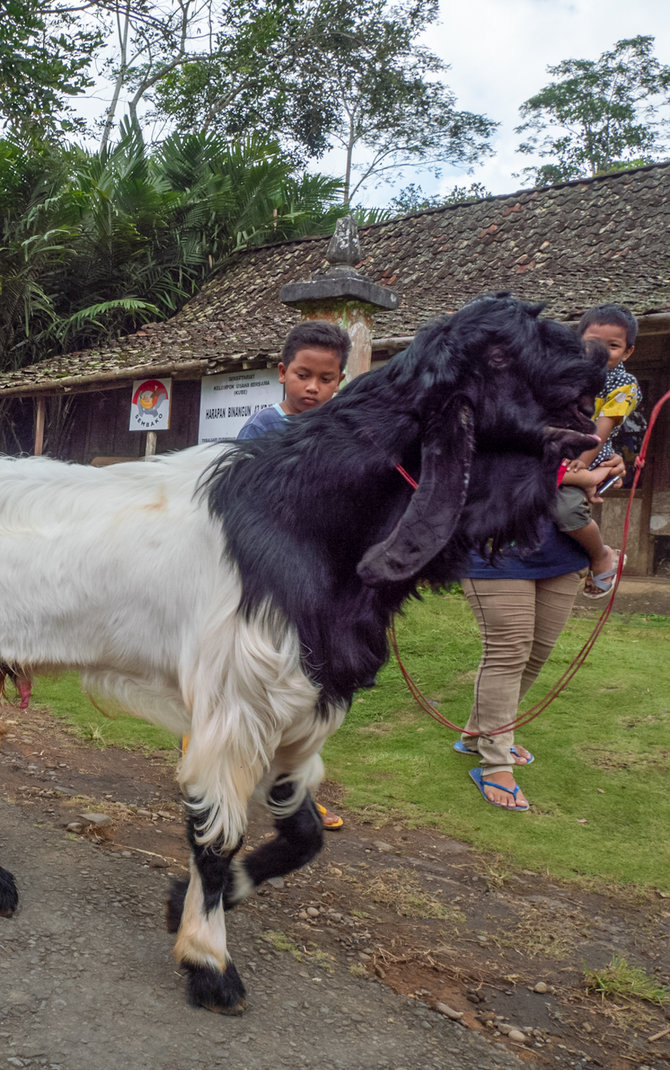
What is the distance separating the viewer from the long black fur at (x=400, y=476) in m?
2.43

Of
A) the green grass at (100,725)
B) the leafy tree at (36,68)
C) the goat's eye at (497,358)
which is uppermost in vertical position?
the leafy tree at (36,68)

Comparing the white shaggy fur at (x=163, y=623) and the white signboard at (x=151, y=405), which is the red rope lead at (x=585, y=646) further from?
the white signboard at (x=151, y=405)

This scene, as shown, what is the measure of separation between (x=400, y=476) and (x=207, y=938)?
1453 mm

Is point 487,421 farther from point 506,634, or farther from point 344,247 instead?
point 344,247

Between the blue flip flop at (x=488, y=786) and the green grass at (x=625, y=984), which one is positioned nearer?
the green grass at (x=625, y=984)

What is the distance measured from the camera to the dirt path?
2.38 meters

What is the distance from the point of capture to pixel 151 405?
13.3m

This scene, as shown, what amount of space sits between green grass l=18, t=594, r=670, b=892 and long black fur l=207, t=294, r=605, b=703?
388mm

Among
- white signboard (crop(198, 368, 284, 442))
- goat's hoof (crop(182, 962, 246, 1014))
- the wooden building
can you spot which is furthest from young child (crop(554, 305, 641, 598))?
white signboard (crop(198, 368, 284, 442))

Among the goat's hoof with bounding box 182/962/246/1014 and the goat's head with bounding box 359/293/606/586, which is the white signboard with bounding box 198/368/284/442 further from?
the goat's hoof with bounding box 182/962/246/1014

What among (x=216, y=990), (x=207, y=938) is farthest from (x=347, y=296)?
(x=216, y=990)

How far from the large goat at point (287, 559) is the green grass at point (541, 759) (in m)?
0.47

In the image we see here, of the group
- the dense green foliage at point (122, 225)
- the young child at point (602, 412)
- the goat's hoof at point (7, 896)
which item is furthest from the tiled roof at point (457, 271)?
the goat's hoof at point (7, 896)

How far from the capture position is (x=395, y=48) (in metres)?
31.5
